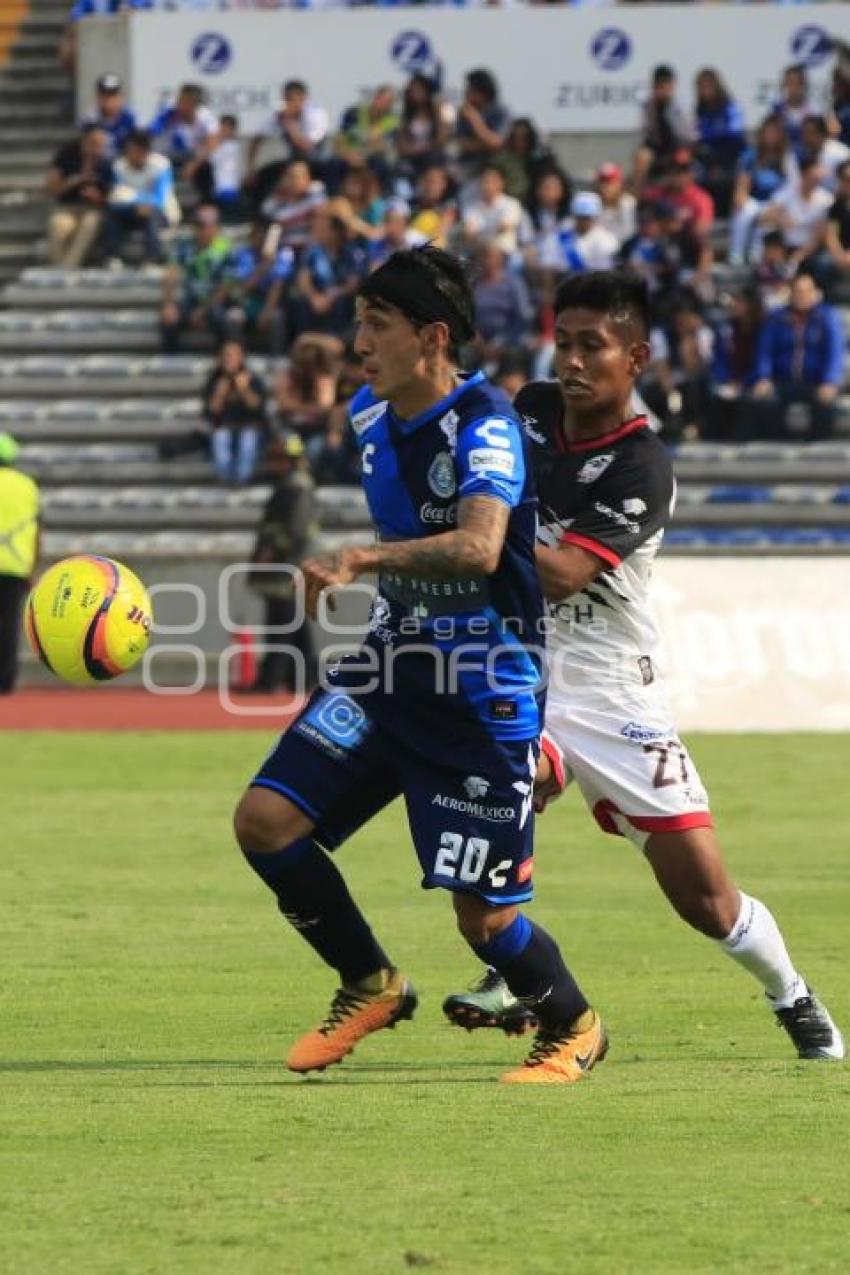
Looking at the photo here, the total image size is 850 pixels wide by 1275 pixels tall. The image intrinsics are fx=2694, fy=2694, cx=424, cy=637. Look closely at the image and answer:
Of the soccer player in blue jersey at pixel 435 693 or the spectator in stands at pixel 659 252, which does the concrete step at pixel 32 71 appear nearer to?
the spectator in stands at pixel 659 252

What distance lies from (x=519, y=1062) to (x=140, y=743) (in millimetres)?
11618

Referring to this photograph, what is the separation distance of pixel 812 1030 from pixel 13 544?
1554 centimetres

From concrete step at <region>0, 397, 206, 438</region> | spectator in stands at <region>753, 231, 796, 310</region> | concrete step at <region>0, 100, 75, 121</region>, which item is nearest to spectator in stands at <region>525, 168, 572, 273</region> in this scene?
spectator in stands at <region>753, 231, 796, 310</region>

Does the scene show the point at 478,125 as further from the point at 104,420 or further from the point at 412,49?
the point at 104,420

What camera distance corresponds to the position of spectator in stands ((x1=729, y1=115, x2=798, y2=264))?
26.4 metres

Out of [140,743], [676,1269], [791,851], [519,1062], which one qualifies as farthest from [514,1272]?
[140,743]

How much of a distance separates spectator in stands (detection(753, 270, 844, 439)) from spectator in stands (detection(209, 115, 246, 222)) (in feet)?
21.0

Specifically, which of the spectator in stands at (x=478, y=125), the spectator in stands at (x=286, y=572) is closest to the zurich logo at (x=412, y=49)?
the spectator in stands at (x=478, y=125)

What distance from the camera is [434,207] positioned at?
2664 cm

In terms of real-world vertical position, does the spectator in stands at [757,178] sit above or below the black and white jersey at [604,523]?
below

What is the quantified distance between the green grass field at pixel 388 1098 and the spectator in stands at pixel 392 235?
507 inches

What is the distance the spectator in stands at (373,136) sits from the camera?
27.4 m

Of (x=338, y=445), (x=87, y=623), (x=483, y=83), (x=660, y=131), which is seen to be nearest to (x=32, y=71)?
(x=483, y=83)

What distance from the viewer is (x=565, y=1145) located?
633cm
